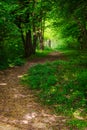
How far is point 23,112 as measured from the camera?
706 centimetres

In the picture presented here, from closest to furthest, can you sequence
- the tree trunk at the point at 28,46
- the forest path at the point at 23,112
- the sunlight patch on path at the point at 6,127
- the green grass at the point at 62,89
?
the sunlight patch on path at the point at 6,127 → the forest path at the point at 23,112 → the green grass at the point at 62,89 → the tree trunk at the point at 28,46

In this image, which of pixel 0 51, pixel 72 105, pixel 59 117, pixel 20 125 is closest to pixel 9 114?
pixel 20 125

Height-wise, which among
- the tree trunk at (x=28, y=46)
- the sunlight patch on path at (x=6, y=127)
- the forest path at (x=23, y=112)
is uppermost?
the tree trunk at (x=28, y=46)

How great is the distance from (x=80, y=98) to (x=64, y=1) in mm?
4529

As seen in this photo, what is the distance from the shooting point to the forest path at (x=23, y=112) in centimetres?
613

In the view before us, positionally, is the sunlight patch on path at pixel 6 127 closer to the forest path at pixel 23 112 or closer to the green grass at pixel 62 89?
the forest path at pixel 23 112

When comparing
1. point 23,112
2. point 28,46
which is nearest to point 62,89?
point 23,112

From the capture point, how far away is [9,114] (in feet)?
22.5

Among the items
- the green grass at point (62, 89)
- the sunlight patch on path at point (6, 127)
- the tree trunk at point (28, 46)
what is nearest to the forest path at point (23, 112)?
the sunlight patch on path at point (6, 127)

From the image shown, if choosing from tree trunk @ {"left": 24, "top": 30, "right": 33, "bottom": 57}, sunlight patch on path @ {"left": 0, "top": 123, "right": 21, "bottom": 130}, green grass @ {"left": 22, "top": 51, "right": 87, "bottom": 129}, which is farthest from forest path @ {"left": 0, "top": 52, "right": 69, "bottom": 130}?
tree trunk @ {"left": 24, "top": 30, "right": 33, "bottom": 57}

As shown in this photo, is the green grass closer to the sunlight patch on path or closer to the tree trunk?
the sunlight patch on path

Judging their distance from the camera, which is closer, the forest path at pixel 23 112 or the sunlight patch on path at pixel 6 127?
the sunlight patch on path at pixel 6 127

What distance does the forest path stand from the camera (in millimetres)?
6133

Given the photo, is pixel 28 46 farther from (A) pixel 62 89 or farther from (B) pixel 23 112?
(B) pixel 23 112
